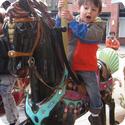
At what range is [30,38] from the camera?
233 cm

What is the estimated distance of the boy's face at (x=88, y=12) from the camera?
2.80 metres

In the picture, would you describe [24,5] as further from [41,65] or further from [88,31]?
[88,31]

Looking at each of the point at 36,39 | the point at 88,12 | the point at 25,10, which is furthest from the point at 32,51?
the point at 88,12

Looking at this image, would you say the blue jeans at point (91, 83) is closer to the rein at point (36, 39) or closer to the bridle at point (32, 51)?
the bridle at point (32, 51)

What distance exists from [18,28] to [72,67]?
2.41 feet

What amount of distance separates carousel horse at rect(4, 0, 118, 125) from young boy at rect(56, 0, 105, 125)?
0.38 ft

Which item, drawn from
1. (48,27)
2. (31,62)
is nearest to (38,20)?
(48,27)

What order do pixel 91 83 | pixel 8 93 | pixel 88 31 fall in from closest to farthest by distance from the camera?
pixel 88 31
pixel 91 83
pixel 8 93

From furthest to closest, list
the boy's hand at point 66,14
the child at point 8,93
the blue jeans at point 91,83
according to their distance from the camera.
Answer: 1. the child at point 8,93
2. the blue jeans at point 91,83
3. the boy's hand at point 66,14

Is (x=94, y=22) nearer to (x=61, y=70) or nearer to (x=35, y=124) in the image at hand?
(x=61, y=70)

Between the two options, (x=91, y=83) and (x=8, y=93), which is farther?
(x=8, y=93)

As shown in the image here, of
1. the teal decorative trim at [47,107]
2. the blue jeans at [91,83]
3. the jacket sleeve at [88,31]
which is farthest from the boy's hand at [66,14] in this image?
the blue jeans at [91,83]

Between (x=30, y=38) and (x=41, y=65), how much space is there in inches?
10.3

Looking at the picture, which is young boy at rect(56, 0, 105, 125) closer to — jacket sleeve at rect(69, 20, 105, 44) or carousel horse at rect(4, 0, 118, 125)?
jacket sleeve at rect(69, 20, 105, 44)
